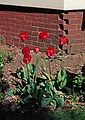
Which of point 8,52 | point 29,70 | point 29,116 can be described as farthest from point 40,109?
point 8,52

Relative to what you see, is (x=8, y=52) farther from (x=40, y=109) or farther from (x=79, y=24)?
(x=40, y=109)

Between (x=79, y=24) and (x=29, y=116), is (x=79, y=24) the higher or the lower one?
the higher one

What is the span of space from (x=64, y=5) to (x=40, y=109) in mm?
2454

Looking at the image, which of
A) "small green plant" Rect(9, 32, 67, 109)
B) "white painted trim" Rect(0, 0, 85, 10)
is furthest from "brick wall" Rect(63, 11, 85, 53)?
"small green plant" Rect(9, 32, 67, 109)

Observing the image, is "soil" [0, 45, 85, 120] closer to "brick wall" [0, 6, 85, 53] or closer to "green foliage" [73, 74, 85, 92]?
"brick wall" [0, 6, 85, 53]

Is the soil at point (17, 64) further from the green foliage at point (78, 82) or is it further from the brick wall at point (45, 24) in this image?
the green foliage at point (78, 82)

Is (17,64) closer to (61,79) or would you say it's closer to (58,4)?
(58,4)

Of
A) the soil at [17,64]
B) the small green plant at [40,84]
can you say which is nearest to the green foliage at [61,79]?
the small green plant at [40,84]

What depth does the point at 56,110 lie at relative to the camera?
5.69 meters

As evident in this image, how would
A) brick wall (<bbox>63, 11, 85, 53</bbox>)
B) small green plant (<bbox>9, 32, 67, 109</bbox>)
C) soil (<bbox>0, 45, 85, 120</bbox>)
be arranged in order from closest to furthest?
small green plant (<bbox>9, 32, 67, 109</bbox>) < soil (<bbox>0, 45, 85, 120</bbox>) < brick wall (<bbox>63, 11, 85, 53</bbox>)

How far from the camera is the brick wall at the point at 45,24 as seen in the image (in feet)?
25.4

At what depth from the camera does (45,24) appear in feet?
26.1

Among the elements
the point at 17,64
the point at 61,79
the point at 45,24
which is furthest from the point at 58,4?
the point at 61,79

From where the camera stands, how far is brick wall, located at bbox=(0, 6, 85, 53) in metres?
7.75
